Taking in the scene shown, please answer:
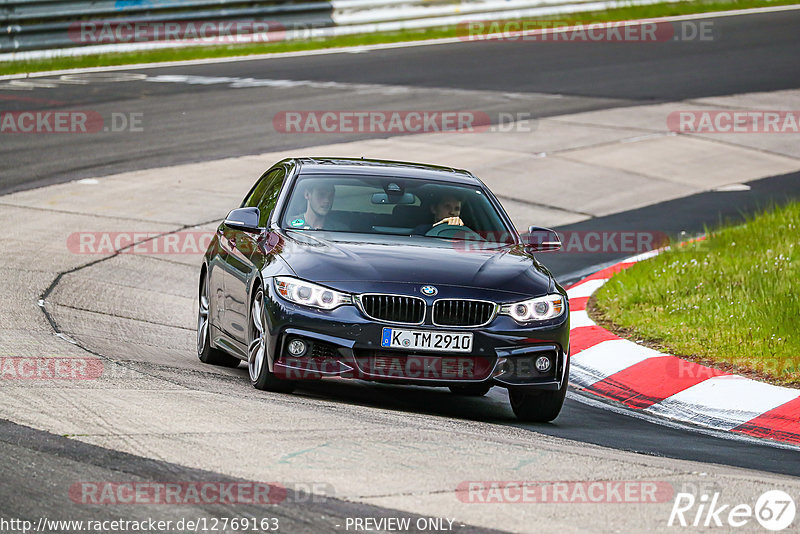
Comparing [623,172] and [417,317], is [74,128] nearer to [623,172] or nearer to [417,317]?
[623,172]

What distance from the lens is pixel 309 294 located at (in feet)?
25.1

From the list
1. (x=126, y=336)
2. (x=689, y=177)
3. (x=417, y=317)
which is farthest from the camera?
(x=689, y=177)

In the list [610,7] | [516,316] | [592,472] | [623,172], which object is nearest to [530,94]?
[623,172]

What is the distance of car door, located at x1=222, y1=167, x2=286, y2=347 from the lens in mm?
8484

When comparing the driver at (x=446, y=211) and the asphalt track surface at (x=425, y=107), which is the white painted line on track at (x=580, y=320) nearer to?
the asphalt track surface at (x=425, y=107)

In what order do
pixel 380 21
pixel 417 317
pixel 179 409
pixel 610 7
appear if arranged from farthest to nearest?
pixel 610 7
pixel 380 21
pixel 417 317
pixel 179 409

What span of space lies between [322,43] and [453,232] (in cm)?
2142

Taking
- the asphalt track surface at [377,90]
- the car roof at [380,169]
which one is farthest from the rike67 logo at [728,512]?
the asphalt track surface at [377,90]

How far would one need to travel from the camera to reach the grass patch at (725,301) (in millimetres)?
9570

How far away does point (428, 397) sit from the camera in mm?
8812

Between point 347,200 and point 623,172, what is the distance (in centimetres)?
1009

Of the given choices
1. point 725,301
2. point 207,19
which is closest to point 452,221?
point 725,301

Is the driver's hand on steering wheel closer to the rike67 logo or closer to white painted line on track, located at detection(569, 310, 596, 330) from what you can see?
white painted line on track, located at detection(569, 310, 596, 330)

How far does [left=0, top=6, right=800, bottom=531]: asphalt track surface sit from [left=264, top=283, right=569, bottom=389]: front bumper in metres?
0.42
